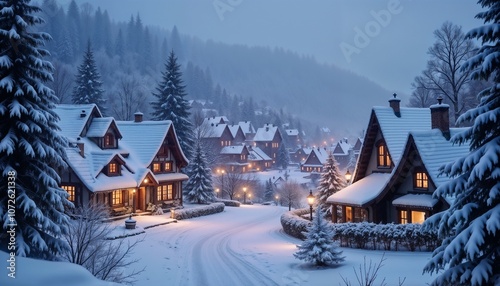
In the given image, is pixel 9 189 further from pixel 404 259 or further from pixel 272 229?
pixel 272 229

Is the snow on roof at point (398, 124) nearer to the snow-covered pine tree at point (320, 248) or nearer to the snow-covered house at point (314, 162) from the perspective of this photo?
the snow-covered pine tree at point (320, 248)

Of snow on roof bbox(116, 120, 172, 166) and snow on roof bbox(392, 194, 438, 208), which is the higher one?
snow on roof bbox(116, 120, 172, 166)

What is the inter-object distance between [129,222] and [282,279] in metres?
15.0

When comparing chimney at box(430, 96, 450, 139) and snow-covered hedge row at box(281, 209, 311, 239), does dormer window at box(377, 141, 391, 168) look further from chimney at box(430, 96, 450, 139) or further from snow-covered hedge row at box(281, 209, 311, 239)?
snow-covered hedge row at box(281, 209, 311, 239)

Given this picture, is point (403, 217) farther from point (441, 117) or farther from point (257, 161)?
point (257, 161)

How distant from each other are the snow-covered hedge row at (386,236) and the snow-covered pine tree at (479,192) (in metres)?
11.6

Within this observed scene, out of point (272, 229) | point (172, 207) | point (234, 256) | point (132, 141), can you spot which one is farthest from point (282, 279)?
point (132, 141)

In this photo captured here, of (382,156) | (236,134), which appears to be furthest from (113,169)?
(236,134)

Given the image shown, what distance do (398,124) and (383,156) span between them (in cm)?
239

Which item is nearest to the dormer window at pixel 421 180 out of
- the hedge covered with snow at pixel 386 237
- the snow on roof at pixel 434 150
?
the snow on roof at pixel 434 150

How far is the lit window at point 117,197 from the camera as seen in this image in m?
34.3

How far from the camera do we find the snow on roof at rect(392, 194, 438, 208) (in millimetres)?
22984

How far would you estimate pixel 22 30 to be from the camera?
13.1 meters

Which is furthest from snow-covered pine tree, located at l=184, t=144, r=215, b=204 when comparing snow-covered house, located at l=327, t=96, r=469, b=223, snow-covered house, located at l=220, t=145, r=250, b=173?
snow-covered house, located at l=220, t=145, r=250, b=173
